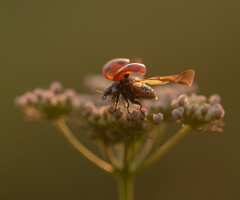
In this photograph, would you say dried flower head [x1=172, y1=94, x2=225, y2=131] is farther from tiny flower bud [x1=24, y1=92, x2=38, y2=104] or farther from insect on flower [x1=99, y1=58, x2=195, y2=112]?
tiny flower bud [x1=24, y1=92, x2=38, y2=104]

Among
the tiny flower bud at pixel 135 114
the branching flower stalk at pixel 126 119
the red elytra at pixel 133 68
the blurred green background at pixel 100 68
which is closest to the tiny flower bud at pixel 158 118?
the branching flower stalk at pixel 126 119

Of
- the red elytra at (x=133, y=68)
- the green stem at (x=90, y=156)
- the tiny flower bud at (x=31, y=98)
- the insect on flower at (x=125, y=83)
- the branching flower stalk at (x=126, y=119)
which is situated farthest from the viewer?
the tiny flower bud at (x=31, y=98)

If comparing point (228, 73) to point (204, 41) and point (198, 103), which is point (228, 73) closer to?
point (204, 41)

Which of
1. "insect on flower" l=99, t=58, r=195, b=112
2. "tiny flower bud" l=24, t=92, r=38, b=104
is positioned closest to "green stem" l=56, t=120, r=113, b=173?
"tiny flower bud" l=24, t=92, r=38, b=104

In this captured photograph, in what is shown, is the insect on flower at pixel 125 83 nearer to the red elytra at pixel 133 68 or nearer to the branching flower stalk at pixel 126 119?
the red elytra at pixel 133 68

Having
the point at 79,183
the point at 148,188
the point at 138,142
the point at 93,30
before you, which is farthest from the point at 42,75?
the point at 138,142

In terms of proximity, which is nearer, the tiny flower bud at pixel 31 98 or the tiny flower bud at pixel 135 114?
the tiny flower bud at pixel 135 114

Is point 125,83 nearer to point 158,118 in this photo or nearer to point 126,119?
point 126,119
